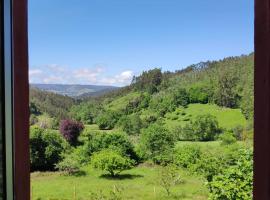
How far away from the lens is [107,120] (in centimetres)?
346

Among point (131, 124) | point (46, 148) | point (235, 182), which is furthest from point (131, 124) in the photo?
point (235, 182)

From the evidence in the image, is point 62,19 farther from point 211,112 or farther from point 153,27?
point 211,112

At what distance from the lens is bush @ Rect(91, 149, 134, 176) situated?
10.8 ft

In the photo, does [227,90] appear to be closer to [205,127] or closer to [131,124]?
[205,127]

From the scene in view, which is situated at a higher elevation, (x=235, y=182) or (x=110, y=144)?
(x=110, y=144)

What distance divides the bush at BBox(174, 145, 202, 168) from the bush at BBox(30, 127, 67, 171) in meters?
0.96

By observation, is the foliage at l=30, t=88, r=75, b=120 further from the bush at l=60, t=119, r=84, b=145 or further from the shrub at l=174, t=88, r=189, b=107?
the shrub at l=174, t=88, r=189, b=107

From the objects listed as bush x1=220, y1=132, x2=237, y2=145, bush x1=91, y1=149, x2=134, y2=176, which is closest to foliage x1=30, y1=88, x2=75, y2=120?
bush x1=91, y1=149, x2=134, y2=176

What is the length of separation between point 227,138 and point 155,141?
605 millimetres

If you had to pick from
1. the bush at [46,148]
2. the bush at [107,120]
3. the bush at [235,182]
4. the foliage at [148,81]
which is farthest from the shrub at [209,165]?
the bush at [46,148]

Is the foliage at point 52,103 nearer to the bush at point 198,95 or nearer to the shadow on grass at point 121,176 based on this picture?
the shadow on grass at point 121,176

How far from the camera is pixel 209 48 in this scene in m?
3.23

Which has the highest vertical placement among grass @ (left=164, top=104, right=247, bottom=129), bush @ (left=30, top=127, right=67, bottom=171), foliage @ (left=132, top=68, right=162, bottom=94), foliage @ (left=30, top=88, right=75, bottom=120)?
foliage @ (left=132, top=68, right=162, bottom=94)

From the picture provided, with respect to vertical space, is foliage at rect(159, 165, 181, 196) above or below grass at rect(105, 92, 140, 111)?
below
